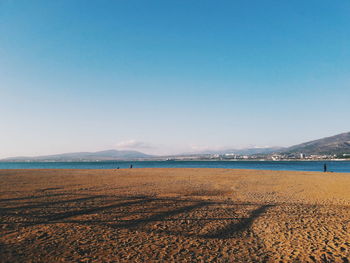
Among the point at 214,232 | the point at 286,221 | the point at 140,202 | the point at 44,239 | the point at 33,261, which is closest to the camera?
the point at 33,261

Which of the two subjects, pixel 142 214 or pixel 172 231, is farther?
pixel 142 214

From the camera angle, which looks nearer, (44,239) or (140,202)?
(44,239)

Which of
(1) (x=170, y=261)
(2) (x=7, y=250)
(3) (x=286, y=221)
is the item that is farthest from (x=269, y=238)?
(2) (x=7, y=250)

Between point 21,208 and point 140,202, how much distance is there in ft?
21.6

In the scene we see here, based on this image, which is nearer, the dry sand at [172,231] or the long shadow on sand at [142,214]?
the dry sand at [172,231]

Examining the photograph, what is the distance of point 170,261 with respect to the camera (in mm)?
6438

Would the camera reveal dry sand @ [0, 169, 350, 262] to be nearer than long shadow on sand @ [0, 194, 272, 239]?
Yes

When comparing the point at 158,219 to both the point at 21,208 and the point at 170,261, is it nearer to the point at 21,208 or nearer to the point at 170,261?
the point at 170,261

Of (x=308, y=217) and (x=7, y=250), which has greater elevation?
(x=7, y=250)

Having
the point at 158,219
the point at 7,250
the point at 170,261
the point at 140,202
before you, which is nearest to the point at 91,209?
the point at 140,202

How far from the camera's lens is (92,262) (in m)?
6.30

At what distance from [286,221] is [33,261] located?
1006cm

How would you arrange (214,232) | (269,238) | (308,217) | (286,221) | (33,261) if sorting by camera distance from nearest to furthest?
(33,261), (269,238), (214,232), (286,221), (308,217)

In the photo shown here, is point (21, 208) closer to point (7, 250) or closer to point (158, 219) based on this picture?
point (7, 250)
